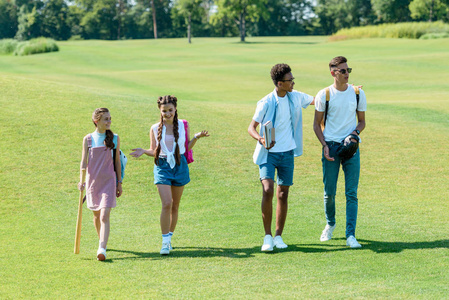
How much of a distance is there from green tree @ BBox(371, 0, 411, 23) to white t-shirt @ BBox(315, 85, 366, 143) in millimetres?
94716

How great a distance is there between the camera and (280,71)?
781cm

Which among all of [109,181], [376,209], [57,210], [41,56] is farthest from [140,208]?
[41,56]

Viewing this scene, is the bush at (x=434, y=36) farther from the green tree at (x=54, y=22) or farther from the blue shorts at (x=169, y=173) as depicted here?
the green tree at (x=54, y=22)

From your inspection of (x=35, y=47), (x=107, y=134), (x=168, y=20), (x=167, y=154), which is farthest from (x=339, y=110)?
(x=168, y=20)

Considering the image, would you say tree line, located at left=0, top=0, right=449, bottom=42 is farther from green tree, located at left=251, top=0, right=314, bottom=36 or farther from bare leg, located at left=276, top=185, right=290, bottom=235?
bare leg, located at left=276, top=185, right=290, bottom=235

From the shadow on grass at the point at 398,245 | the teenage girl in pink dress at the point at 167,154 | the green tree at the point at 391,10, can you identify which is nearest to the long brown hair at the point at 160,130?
the teenage girl in pink dress at the point at 167,154

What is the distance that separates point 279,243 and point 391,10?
319 feet

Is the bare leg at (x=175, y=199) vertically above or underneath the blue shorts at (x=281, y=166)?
underneath

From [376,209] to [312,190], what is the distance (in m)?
1.89

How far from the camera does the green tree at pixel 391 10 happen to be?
9738cm

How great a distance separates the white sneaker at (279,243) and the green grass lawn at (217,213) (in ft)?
0.32

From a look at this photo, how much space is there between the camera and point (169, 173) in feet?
25.7

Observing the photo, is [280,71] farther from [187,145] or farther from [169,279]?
[169,279]

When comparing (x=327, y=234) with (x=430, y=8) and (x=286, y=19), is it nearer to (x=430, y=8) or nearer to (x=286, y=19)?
(x=430, y=8)
